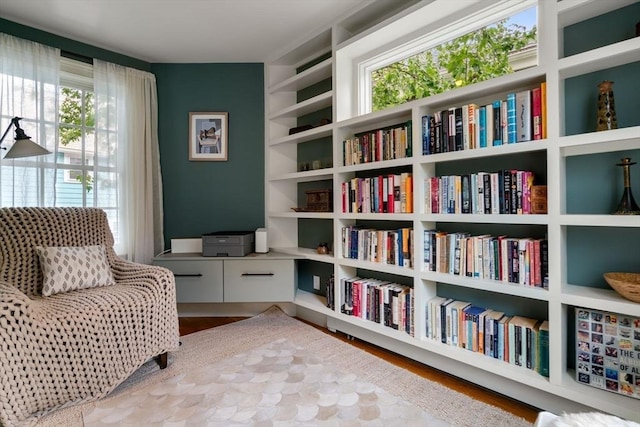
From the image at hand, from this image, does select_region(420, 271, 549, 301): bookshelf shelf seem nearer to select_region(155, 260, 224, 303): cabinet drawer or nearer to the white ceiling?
select_region(155, 260, 224, 303): cabinet drawer

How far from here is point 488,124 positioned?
1.71 m

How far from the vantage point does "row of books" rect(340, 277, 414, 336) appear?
6.79 feet

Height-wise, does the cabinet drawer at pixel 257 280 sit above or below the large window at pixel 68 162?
below

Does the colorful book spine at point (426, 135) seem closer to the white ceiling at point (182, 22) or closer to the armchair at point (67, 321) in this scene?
the white ceiling at point (182, 22)

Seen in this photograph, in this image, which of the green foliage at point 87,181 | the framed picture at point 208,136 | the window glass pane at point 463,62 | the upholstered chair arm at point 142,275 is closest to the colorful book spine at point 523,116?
the window glass pane at point 463,62

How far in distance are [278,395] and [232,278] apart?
47.6 inches

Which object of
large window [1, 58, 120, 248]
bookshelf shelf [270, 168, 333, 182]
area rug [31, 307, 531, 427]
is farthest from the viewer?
bookshelf shelf [270, 168, 333, 182]

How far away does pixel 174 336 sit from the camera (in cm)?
203

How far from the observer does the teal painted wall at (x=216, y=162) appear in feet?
10.6

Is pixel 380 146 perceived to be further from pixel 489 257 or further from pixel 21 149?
pixel 21 149

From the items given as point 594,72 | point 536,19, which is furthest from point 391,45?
point 594,72

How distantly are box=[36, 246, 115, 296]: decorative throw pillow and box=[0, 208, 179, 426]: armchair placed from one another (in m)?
0.04

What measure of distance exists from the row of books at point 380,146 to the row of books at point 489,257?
1.85 feet

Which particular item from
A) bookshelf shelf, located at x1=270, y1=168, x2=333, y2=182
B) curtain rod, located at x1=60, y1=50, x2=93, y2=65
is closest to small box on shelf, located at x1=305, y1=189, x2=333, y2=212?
bookshelf shelf, located at x1=270, y1=168, x2=333, y2=182
